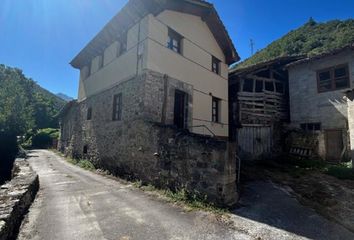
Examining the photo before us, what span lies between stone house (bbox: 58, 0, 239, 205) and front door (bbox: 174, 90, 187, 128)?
49 millimetres

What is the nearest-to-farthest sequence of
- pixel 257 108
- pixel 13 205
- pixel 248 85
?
pixel 13 205 → pixel 257 108 → pixel 248 85

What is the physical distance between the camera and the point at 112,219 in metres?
5.21

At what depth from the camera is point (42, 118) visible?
43.7 meters

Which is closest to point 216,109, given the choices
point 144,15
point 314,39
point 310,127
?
point 144,15

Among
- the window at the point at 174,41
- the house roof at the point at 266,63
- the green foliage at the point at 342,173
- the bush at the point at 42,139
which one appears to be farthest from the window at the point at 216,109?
the bush at the point at 42,139

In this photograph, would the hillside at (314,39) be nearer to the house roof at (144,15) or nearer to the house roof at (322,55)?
the house roof at (322,55)

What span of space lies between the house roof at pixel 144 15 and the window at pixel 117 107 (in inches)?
130

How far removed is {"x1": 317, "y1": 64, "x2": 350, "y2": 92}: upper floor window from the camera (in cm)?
1352

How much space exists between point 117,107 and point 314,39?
36465 millimetres

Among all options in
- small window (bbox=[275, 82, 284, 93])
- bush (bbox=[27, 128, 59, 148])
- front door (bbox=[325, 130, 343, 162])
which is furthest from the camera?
bush (bbox=[27, 128, 59, 148])

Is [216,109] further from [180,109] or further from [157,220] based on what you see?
[157,220]

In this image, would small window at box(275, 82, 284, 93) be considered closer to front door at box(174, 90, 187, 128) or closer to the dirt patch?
the dirt patch

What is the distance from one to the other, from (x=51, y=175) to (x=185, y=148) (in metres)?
7.63

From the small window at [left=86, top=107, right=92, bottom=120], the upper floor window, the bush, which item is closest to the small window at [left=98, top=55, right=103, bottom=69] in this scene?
the small window at [left=86, top=107, right=92, bottom=120]
